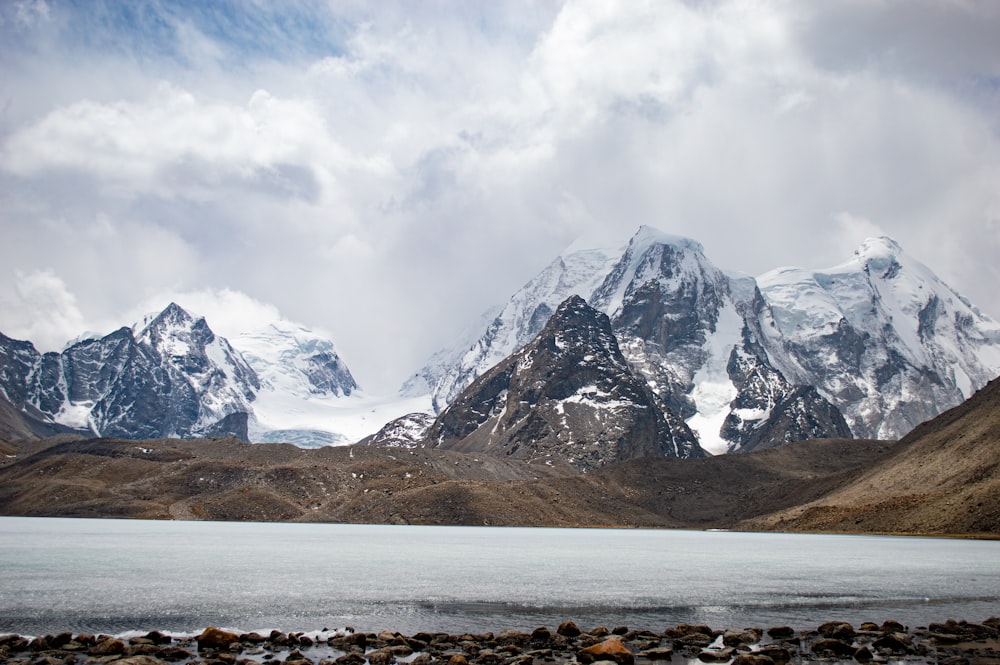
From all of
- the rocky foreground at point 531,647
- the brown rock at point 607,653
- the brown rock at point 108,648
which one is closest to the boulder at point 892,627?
the rocky foreground at point 531,647

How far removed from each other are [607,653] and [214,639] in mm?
18603

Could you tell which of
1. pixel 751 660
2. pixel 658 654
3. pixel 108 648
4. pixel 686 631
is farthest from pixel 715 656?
pixel 108 648

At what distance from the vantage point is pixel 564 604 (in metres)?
61.1

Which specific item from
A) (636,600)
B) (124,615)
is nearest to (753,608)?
(636,600)

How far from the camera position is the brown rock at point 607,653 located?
4038 cm

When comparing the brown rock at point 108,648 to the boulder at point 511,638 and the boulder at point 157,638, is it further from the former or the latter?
the boulder at point 511,638

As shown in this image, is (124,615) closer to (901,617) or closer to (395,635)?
(395,635)

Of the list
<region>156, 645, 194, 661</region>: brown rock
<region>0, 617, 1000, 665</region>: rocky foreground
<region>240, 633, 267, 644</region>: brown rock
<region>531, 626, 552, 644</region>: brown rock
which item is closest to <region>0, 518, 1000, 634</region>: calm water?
<region>240, 633, 267, 644</region>: brown rock

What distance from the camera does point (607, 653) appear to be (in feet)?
134

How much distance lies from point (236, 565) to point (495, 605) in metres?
37.5

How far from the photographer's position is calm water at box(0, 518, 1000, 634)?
52625 mm

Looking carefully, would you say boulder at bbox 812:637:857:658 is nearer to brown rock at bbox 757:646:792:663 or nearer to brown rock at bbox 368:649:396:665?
brown rock at bbox 757:646:792:663

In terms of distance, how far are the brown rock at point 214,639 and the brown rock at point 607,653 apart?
16.6 metres

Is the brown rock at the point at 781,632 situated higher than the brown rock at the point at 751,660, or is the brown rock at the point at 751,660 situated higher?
the brown rock at the point at 781,632
